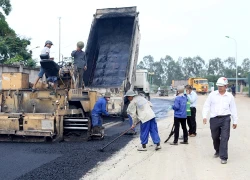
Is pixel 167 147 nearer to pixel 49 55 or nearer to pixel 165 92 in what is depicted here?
pixel 49 55

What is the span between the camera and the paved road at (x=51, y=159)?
5.79 m

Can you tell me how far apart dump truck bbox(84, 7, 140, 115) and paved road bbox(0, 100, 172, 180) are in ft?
16.4

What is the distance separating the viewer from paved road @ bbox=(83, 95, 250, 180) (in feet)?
18.6

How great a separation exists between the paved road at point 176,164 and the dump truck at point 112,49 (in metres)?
5.53

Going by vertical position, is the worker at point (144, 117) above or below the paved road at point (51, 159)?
above

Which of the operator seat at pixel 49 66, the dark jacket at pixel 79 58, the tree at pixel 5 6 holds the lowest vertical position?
the operator seat at pixel 49 66

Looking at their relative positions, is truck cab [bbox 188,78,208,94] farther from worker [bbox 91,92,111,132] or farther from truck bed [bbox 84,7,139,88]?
worker [bbox 91,92,111,132]

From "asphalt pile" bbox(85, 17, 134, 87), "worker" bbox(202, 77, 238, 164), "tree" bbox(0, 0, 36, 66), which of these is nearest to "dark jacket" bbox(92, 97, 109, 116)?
"worker" bbox(202, 77, 238, 164)

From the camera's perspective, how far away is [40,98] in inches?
368

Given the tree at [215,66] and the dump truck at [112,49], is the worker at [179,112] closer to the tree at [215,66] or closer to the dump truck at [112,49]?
the dump truck at [112,49]

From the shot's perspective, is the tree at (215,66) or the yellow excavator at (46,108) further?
the tree at (215,66)

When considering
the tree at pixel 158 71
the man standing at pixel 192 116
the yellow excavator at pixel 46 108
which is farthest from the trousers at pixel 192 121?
the tree at pixel 158 71

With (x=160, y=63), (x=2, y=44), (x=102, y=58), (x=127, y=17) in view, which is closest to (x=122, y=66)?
(x=102, y=58)

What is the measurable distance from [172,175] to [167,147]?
245 centimetres
